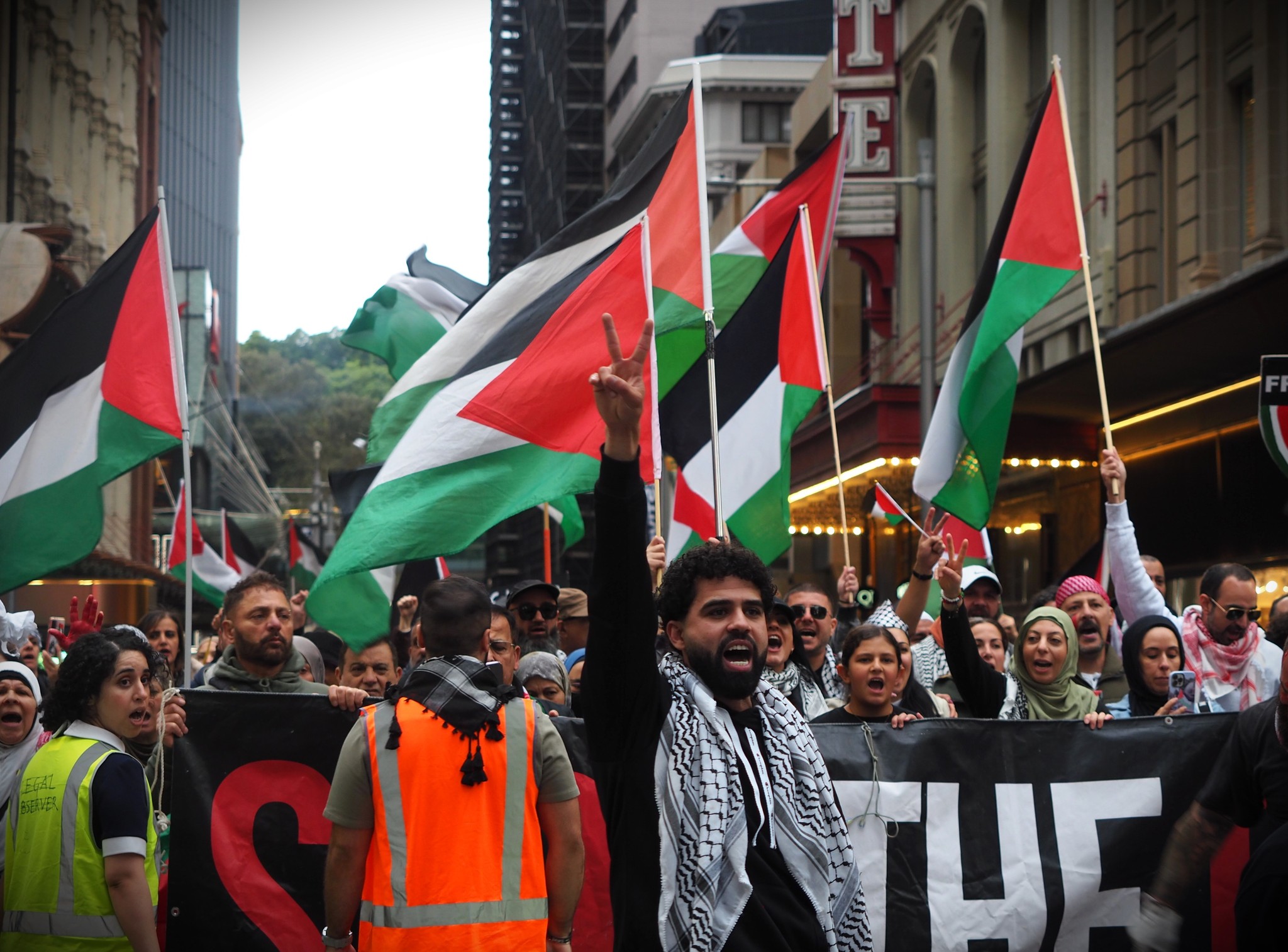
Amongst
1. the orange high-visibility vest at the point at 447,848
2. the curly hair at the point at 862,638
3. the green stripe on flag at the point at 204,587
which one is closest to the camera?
the orange high-visibility vest at the point at 447,848

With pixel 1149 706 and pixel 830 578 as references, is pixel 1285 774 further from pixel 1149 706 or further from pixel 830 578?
pixel 830 578

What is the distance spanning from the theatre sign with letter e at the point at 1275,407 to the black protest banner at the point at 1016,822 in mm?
1578

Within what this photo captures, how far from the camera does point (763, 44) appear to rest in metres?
55.2

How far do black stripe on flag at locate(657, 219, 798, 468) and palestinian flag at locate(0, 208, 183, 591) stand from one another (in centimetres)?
276

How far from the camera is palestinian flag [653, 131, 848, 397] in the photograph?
29.9 ft

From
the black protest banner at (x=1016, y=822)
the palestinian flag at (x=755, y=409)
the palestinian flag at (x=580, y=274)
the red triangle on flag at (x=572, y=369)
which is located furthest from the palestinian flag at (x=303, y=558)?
the black protest banner at (x=1016, y=822)

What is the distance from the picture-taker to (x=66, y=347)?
807cm

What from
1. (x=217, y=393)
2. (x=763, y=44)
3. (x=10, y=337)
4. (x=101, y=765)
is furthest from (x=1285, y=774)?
(x=217, y=393)

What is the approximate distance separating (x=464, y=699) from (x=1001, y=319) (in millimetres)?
5276

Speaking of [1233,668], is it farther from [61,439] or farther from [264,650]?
[61,439]

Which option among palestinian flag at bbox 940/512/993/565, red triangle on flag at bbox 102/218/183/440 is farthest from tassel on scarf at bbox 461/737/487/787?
palestinian flag at bbox 940/512/993/565

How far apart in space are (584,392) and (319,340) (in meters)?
133

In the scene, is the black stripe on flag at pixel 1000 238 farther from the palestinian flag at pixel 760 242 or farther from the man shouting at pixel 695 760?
the man shouting at pixel 695 760

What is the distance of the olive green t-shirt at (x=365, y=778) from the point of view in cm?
453
